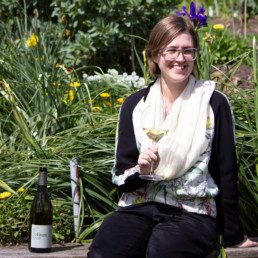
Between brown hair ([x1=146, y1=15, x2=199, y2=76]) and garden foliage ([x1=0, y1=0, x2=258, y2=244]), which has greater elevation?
brown hair ([x1=146, y1=15, x2=199, y2=76])

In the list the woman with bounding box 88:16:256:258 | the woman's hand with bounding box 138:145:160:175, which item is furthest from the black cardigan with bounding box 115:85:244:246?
the woman's hand with bounding box 138:145:160:175

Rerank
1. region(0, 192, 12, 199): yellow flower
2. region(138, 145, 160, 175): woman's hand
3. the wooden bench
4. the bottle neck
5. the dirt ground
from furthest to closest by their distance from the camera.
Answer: the dirt ground < region(0, 192, 12, 199): yellow flower < the bottle neck < the wooden bench < region(138, 145, 160, 175): woman's hand

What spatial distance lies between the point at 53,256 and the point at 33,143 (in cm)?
90

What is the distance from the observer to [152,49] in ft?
9.42

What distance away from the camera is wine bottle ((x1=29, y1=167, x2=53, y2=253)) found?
109 inches

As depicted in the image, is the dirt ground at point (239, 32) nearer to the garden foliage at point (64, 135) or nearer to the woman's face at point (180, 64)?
the garden foliage at point (64, 135)

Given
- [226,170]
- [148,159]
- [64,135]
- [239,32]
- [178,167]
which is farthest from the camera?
[239,32]

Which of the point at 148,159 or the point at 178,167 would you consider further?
the point at 178,167

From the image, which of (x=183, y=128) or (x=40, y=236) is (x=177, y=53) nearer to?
(x=183, y=128)

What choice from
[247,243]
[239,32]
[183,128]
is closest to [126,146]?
[183,128]

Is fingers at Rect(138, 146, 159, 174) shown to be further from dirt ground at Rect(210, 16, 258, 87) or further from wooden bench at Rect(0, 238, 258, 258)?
dirt ground at Rect(210, 16, 258, 87)

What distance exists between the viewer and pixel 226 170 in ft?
8.93

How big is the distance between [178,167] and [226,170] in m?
0.27

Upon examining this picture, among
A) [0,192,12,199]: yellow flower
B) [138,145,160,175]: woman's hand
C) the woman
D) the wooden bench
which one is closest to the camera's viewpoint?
[138,145,160,175]: woman's hand
